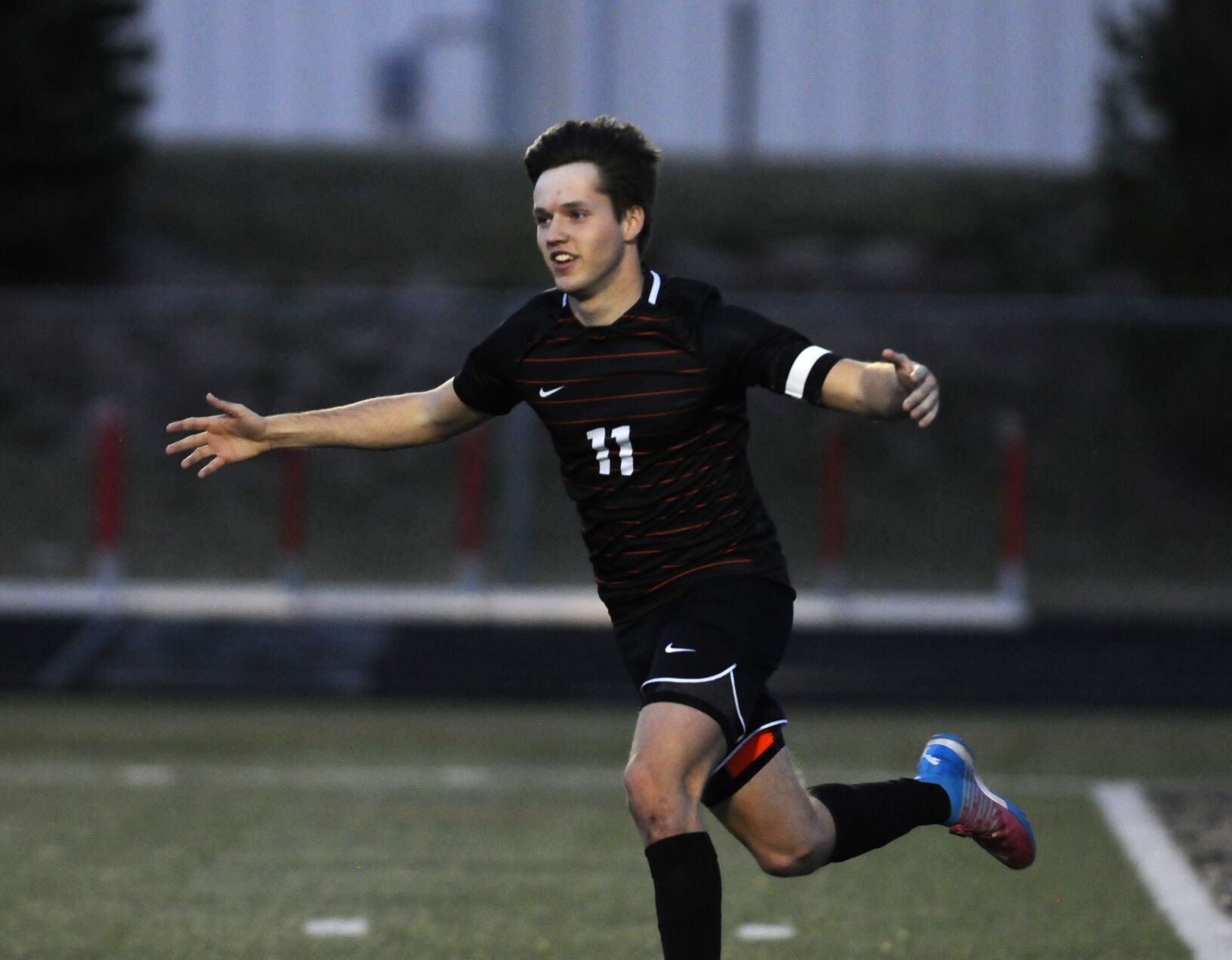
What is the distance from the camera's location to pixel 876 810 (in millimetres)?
4594

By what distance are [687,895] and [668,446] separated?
0.97 m

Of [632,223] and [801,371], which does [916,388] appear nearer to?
[801,371]

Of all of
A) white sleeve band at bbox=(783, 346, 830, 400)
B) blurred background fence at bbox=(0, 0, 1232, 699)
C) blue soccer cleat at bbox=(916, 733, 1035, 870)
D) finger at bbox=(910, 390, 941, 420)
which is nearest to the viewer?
finger at bbox=(910, 390, 941, 420)

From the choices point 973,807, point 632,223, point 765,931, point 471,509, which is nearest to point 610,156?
point 632,223

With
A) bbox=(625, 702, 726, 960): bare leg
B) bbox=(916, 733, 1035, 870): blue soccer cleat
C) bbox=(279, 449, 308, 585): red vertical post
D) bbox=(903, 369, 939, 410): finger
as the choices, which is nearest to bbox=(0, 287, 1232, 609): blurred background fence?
bbox=(279, 449, 308, 585): red vertical post

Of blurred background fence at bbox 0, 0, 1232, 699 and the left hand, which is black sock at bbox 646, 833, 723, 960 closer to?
the left hand

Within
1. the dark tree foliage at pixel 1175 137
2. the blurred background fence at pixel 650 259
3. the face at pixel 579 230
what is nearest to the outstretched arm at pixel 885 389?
the face at pixel 579 230

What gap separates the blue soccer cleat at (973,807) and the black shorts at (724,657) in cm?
57

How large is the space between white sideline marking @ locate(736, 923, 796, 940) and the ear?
6.74 feet

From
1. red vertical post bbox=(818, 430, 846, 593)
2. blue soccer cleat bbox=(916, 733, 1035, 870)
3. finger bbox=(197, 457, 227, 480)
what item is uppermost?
finger bbox=(197, 457, 227, 480)

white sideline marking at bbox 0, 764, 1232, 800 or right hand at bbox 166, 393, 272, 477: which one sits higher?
right hand at bbox 166, 393, 272, 477

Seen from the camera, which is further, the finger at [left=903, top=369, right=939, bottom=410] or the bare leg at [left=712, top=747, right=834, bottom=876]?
the bare leg at [left=712, top=747, right=834, bottom=876]

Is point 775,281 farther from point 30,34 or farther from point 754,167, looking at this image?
point 30,34

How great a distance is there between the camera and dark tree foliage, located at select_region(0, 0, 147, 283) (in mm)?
16844
